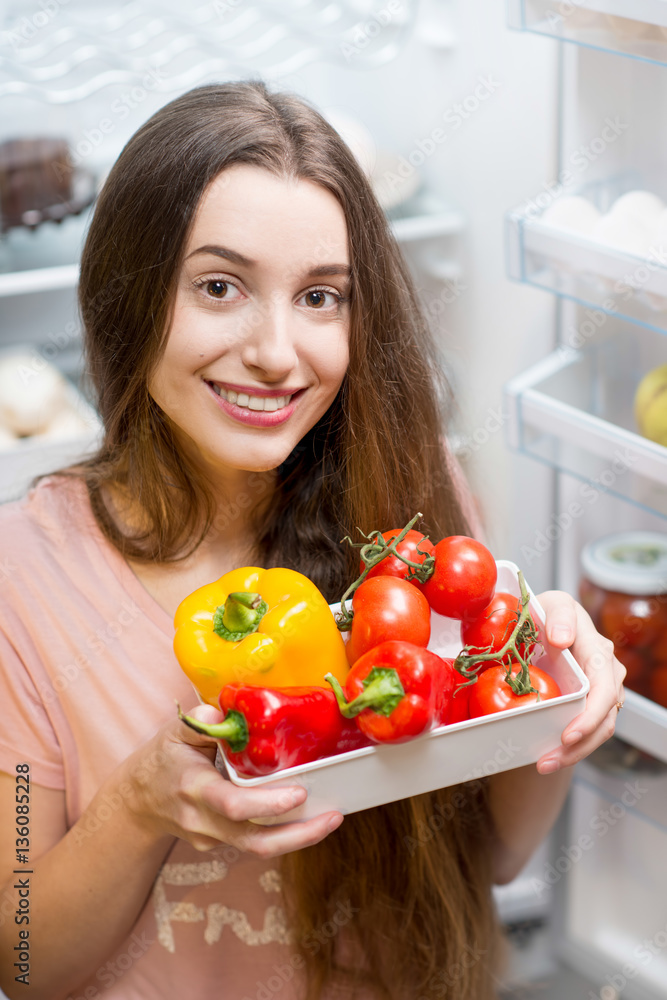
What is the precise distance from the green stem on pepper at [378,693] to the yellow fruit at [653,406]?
56 centimetres

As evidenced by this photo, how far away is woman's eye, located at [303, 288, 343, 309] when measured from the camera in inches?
32.4

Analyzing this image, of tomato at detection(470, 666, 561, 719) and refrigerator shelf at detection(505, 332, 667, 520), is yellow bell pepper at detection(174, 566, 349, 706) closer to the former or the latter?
tomato at detection(470, 666, 561, 719)

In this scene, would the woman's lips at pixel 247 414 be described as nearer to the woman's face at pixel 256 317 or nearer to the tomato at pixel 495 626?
the woman's face at pixel 256 317

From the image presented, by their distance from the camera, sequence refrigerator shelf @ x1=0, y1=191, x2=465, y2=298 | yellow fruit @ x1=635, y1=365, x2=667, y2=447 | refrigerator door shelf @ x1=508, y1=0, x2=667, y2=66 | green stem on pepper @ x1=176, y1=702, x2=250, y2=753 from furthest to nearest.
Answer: refrigerator shelf @ x1=0, y1=191, x2=465, y2=298, yellow fruit @ x1=635, y1=365, x2=667, y2=447, refrigerator door shelf @ x1=508, y1=0, x2=667, y2=66, green stem on pepper @ x1=176, y1=702, x2=250, y2=753

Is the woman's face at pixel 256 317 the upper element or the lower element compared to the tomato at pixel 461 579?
upper

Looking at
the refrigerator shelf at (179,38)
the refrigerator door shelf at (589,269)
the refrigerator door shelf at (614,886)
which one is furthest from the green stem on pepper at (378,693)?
the refrigerator shelf at (179,38)

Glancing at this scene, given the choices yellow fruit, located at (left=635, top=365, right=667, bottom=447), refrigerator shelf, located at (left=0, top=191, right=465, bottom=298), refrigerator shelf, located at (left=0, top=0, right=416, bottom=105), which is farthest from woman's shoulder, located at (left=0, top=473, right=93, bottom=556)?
refrigerator shelf, located at (left=0, top=0, right=416, bottom=105)

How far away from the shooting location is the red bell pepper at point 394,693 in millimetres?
659

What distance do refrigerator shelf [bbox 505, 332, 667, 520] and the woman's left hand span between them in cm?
33

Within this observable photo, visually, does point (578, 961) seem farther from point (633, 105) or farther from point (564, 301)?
point (633, 105)

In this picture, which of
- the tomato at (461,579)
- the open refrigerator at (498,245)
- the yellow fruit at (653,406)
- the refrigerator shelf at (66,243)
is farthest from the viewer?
the refrigerator shelf at (66,243)

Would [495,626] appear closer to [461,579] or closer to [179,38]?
[461,579]

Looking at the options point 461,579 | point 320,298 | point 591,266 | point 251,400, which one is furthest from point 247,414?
point 591,266

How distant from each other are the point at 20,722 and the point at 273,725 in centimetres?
39
